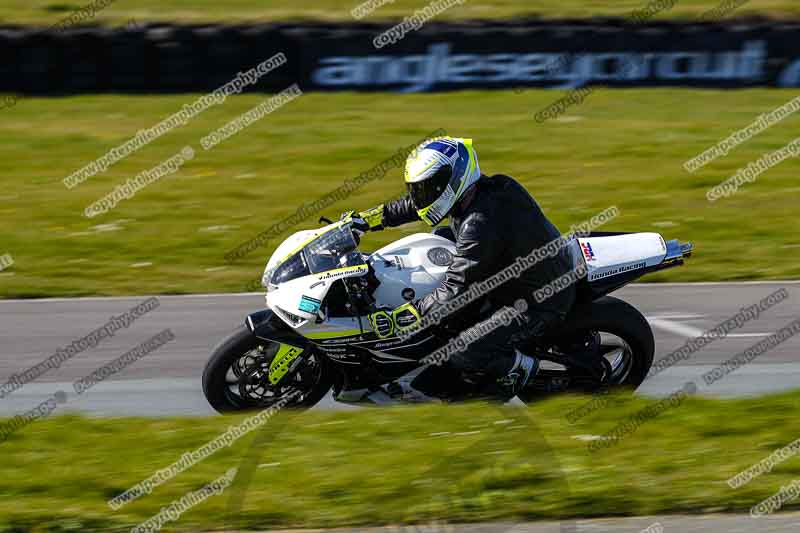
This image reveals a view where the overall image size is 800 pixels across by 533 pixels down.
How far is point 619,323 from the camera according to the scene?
7098 millimetres

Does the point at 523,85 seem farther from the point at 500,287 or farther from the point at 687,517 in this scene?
the point at 687,517

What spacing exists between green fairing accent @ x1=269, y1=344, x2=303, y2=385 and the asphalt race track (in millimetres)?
632

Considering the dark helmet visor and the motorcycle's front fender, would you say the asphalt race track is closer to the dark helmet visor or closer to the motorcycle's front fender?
the motorcycle's front fender

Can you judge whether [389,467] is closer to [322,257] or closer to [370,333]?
[370,333]

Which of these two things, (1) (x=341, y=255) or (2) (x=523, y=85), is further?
(2) (x=523, y=85)

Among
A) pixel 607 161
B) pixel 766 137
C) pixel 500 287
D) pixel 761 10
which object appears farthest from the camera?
pixel 761 10

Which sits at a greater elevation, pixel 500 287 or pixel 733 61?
pixel 500 287

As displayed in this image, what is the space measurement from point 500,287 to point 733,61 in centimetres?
1199

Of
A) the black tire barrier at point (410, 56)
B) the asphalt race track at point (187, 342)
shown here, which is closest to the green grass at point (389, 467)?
the asphalt race track at point (187, 342)

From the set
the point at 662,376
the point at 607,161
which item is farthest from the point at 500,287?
the point at 607,161

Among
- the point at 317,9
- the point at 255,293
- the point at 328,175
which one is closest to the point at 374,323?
the point at 255,293

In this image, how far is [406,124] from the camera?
53.2 feet

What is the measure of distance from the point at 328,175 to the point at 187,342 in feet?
18.7

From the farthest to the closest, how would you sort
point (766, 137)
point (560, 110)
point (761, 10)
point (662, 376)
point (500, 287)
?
point (761, 10) < point (560, 110) < point (766, 137) < point (662, 376) < point (500, 287)
